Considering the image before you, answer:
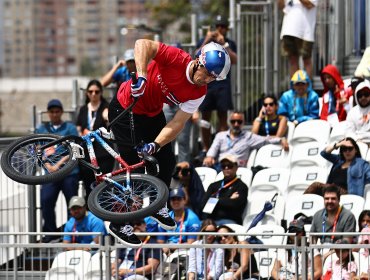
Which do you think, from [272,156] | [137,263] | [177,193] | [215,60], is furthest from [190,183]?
[215,60]

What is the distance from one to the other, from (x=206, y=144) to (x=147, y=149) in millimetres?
6494

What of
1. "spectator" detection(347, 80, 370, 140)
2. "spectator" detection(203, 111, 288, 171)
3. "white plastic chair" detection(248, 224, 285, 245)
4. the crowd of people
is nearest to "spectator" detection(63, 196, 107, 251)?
the crowd of people

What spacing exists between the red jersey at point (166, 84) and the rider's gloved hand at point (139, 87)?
536 mm

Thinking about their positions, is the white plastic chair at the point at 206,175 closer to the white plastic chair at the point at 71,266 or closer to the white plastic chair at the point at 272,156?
the white plastic chair at the point at 272,156

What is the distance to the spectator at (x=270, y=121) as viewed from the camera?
16438 mm

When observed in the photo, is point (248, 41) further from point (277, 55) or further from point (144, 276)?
point (144, 276)

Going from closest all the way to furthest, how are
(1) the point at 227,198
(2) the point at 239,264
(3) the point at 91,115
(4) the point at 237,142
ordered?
(2) the point at 239,264 → (1) the point at 227,198 → (4) the point at 237,142 → (3) the point at 91,115

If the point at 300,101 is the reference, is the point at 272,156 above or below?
below

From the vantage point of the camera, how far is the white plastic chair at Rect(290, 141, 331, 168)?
15.9 meters

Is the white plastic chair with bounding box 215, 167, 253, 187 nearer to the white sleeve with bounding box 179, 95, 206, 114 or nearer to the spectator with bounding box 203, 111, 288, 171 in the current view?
the spectator with bounding box 203, 111, 288, 171

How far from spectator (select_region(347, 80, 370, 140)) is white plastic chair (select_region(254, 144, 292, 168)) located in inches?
37.4

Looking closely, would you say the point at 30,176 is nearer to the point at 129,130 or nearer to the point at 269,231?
the point at 129,130

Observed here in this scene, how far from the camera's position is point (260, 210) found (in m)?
15.4

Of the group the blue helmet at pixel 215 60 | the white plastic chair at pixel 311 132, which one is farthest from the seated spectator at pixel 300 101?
the blue helmet at pixel 215 60
